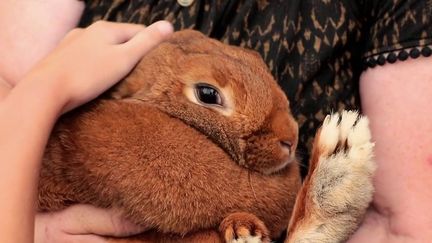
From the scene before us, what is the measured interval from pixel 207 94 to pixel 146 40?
226 mm

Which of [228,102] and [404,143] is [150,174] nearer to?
[228,102]

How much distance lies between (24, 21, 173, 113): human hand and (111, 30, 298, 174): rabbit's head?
0.07 metres

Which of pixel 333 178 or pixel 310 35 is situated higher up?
pixel 310 35

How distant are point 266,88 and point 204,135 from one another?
13 cm

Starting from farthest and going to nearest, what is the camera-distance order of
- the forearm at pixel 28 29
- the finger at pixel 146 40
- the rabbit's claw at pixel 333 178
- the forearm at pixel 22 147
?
the forearm at pixel 28 29, the finger at pixel 146 40, the rabbit's claw at pixel 333 178, the forearm at pixel 22 147

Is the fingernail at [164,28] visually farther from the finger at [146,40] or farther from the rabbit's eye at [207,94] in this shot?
the rabbit's eye at [207,94]

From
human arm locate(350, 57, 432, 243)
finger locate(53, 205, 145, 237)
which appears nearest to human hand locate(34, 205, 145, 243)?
finger locate(53, 205, 145, 237)

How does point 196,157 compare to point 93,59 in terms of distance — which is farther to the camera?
point 93,59

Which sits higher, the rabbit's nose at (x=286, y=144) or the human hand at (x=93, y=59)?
the human hand at (x=93, y=59)

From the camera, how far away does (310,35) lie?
122 centimetres

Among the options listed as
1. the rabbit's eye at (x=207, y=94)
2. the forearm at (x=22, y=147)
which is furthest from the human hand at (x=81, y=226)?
the rabbit's eye at (x=207, y=94)

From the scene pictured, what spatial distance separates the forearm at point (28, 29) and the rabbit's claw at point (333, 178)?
27.6 inches

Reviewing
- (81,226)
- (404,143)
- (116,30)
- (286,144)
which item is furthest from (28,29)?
(404,143)

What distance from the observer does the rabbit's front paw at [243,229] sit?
0.86 meters
